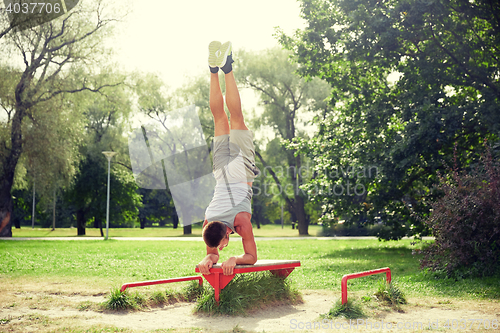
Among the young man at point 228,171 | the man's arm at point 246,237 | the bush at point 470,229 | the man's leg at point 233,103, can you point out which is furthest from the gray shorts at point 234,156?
the bush at point 470,229

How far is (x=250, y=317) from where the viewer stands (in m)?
5.88

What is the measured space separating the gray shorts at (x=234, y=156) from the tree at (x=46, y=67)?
21490 mm

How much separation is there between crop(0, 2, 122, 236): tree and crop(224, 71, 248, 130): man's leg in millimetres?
21586

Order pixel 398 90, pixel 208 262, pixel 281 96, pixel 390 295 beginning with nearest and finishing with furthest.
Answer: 1. pixel 208 262
2. pixel 390 295
3. pixel 398 90
4. pixel 281 96

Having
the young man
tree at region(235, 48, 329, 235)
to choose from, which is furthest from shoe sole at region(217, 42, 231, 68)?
tree at region(235, 48, 329, 235)

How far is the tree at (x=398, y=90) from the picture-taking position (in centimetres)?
1317

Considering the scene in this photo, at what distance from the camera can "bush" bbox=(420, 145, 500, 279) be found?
8.55 metres

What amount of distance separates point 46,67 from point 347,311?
82.2 feet

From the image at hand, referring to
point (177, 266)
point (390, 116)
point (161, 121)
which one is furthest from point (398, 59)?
point (161, 121)

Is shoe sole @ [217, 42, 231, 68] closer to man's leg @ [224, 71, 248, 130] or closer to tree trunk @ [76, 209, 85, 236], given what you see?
man's leg @ [224, 71, 248, 130]

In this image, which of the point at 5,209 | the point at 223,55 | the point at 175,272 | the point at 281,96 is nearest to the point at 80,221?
the point at 5,209

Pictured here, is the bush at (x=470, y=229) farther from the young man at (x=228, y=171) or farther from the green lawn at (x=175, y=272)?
the young man at (x=228, y=171)

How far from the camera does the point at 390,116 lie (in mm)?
14984

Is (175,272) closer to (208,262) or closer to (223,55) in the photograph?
(208,262)
